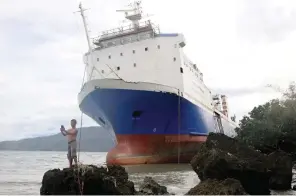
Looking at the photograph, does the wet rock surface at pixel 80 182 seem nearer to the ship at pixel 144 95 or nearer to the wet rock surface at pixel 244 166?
the wet rock surface at pixel 244 166

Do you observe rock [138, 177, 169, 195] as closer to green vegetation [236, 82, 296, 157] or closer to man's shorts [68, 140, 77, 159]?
man's shorts [68, 140, 77, 159]

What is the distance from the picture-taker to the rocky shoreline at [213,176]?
22.6 feet

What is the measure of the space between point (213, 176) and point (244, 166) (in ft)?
2.42

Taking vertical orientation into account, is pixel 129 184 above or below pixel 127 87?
below

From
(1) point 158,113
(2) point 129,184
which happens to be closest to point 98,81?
(1) point 158,113

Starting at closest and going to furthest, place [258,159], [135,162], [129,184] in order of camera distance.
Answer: [129,184] → [258,159] → [135,162]

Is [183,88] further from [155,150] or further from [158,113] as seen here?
[155,150]

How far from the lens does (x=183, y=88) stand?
1994 cm

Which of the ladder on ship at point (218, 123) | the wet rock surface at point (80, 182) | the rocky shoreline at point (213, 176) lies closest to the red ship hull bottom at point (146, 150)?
the rocky shoreline at point (213, 176)

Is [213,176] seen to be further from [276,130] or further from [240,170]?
[276,130]

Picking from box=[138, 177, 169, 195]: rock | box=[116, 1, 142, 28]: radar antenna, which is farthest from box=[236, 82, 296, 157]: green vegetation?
box=[116, 1, 142, 28]: radar antenna

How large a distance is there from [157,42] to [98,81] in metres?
4.76

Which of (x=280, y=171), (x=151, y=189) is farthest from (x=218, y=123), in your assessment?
(x=151, y=189)

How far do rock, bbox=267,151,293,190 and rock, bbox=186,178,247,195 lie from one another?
6.61ft
